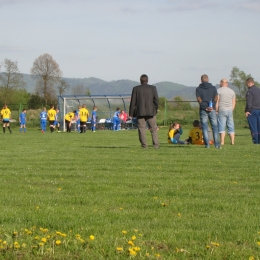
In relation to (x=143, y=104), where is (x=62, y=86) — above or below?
above

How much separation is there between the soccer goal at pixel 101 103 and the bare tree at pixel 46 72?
5047 cm

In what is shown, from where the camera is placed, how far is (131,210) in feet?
22.5

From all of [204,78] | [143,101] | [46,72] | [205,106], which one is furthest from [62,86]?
[143,101]

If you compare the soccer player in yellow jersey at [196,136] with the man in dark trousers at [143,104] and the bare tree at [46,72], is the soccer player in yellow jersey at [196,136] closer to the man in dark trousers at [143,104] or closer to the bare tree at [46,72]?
the man in dark trousers at [143,104]

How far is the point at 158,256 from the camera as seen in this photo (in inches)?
187

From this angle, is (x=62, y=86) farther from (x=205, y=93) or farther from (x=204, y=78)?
(x=205, y=93)

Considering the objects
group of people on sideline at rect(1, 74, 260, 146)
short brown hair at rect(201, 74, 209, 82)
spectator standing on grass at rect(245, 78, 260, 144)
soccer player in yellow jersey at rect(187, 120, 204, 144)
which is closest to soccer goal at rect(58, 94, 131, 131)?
soccer player in yellow jersey at rect(187, 120, 204, 144)

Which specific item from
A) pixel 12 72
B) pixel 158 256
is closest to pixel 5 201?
pixel 158 256

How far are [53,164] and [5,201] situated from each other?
5011 millimetres

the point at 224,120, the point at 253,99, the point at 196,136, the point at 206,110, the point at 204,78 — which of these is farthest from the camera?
the point at 196,136

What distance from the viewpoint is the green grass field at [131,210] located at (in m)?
5.02

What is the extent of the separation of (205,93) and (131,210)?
32.5 feet

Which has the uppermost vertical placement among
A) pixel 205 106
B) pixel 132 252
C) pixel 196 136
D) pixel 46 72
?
pixel 46 72

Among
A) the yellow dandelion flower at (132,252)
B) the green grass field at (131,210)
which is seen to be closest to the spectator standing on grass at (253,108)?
the green grass field at (131,210)
